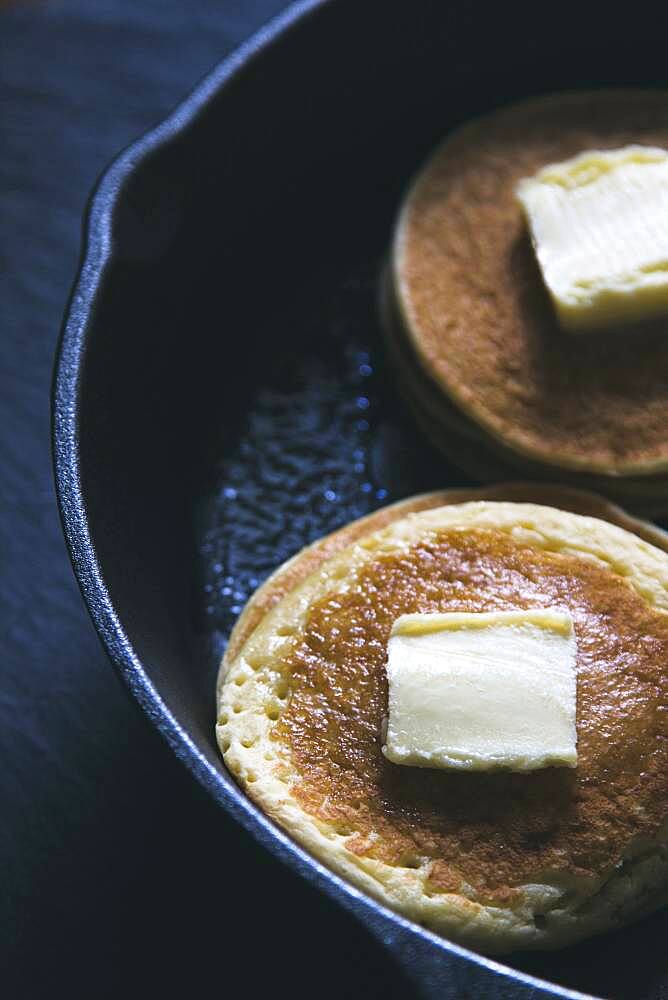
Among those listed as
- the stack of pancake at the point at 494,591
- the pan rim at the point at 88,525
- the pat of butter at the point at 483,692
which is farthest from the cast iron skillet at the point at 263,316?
the pat of butter at the point at 483,692

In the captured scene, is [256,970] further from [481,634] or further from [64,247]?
[64,247]

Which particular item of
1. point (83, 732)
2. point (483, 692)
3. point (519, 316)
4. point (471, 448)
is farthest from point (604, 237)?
point (83, 732)

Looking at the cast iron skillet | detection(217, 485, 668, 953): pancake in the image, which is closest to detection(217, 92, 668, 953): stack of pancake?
detection(217, 485, 668, 953): pancake

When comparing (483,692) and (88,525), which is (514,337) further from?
(88,525)

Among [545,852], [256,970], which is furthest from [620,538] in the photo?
[256,970]

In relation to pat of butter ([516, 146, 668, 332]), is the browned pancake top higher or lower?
lower

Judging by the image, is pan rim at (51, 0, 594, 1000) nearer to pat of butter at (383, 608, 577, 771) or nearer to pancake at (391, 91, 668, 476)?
pat of butter at (383, 608, 577, 771)

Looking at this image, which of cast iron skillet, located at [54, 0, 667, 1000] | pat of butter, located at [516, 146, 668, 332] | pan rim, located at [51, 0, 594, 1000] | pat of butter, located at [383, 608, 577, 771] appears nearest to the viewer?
pan rim, located at [51, 0, 594, 1000]

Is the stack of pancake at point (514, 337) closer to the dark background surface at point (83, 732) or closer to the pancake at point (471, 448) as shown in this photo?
the pancake at point (471, 448)
